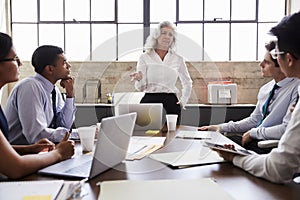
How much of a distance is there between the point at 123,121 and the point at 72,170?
27 cm

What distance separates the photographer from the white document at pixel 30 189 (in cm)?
A: 100

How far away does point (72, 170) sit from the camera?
49.5 inches

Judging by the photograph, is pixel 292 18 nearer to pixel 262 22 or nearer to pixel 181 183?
pixel 181 183

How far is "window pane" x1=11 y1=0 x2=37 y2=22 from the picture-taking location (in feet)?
16.6

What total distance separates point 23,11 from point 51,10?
16.3 inches

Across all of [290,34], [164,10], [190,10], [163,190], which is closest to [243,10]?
[190,10]

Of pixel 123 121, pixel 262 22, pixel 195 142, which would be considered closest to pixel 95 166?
pixel 123 121

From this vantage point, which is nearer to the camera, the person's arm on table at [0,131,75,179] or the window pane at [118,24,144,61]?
the person's arm on table at [0,131,75,179]

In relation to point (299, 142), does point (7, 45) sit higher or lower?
higher

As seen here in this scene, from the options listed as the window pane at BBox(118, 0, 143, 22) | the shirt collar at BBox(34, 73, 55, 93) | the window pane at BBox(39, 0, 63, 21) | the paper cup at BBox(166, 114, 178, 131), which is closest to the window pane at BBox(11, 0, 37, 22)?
the window pane at BBox(39, 0, 63, 21)

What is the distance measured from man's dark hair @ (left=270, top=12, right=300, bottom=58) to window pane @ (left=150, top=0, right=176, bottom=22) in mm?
3762

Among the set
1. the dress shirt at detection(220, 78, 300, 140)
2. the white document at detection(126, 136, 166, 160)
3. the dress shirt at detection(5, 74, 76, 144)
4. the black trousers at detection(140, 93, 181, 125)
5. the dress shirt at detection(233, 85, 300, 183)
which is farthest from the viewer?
the black trousers at detection(140, 93, 181, 125)

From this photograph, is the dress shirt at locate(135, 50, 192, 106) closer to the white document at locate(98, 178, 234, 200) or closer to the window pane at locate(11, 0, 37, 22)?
the white document at locate(98, 178, 234, 200)

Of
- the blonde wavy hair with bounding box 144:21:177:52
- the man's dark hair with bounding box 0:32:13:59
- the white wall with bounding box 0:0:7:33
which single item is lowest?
the man's dark hair with bounding box 0:32:13:59
